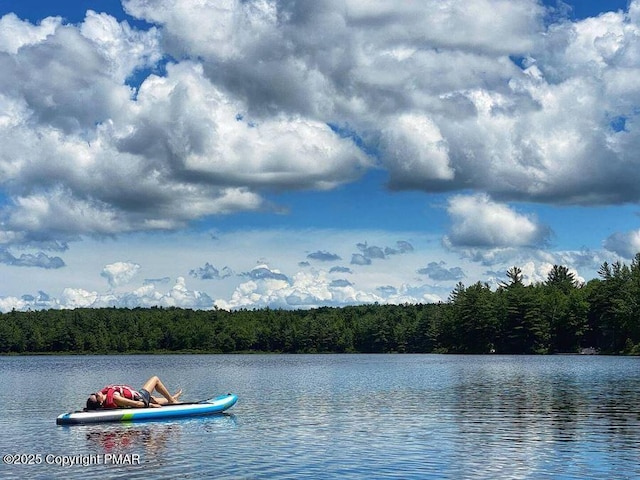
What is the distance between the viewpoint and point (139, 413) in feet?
160

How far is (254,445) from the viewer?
37844mm

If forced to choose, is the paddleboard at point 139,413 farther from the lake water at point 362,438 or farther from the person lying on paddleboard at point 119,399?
the lake water at point 362,438

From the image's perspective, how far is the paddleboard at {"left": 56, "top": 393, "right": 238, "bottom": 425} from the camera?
1864 inches

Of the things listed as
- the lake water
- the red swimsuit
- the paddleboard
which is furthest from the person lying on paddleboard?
the lake water

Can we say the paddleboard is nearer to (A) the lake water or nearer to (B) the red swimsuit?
(B) the red swimsuit

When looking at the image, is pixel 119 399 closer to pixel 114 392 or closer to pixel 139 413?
pixel 114 392

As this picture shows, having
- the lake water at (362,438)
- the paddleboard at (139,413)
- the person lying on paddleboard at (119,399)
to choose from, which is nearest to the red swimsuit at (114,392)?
the person lying on paddleboard at (119,399)

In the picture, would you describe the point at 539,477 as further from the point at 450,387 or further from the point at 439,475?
the point at 450,387

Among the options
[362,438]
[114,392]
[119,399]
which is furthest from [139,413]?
[362,438]

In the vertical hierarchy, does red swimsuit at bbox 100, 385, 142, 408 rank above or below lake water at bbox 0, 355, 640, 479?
above

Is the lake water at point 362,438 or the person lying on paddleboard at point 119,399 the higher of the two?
the person lying on paddleboard at point 119,399

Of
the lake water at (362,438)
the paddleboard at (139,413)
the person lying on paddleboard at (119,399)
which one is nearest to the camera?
the lake water at (362,438)

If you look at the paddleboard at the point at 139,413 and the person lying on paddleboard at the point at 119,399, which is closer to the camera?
the paddleboard at the point at 139,413

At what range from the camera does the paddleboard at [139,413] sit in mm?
47344
